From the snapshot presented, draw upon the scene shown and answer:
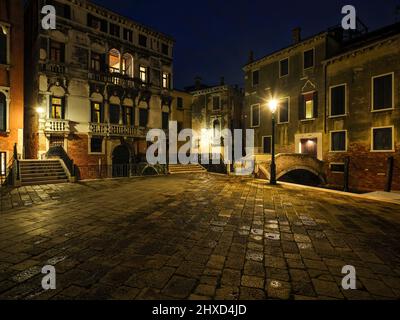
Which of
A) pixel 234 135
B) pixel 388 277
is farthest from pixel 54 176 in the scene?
pixel 234 135

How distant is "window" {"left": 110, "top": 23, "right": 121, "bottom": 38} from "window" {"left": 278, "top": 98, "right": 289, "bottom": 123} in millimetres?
16655

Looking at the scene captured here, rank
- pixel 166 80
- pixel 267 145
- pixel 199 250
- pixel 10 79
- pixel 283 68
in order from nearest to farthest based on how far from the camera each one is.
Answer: pixel 199 250, pixel 10 79, pixel 283 68, pixel 267 145, pixel 166 80

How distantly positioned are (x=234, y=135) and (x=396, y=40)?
1954cm

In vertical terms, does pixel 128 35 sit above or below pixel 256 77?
above

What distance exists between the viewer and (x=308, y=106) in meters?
20.6

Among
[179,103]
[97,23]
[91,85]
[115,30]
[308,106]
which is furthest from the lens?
[179,103]

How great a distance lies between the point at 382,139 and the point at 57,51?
24.8m

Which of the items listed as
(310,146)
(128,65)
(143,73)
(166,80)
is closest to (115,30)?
(128,65)

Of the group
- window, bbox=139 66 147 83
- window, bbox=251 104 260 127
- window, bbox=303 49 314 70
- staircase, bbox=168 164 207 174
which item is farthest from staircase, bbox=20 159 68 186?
window, bbox=303 49 314 70

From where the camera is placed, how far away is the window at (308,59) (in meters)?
20.2

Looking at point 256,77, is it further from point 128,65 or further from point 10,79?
point 10,79

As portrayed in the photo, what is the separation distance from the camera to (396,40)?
15.2 metres

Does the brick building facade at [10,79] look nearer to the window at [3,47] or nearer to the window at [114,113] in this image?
the window at [3,47]
